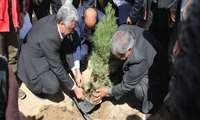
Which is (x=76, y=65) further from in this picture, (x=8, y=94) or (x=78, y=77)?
(x=8, y=94)

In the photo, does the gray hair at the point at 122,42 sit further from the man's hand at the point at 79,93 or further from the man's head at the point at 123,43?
the man's hand at the point at 79,93

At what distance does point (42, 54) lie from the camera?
429 cm

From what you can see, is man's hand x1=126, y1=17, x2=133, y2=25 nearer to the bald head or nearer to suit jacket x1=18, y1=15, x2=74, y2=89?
the bald head

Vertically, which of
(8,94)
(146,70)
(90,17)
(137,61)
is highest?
(8,94)

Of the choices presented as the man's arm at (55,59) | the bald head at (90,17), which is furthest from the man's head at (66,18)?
the bald head at (90,17)

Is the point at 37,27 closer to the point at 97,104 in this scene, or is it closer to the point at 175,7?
the point at 97,104

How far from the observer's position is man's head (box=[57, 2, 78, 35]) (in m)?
4.08

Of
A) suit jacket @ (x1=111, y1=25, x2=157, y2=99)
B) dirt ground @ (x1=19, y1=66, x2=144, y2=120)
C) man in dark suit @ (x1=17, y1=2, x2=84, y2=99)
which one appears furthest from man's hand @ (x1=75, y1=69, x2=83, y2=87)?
suit jacket @ (x1=111, y1=25, x2=157, y2=99)

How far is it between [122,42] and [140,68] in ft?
1.13

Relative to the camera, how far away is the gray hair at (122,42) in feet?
12.8

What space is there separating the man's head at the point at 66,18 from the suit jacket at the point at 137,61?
0.49 m

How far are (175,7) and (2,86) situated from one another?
2063 millimetres


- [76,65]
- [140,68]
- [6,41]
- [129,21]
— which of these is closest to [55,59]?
[76,65]

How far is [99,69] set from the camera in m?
4.50
